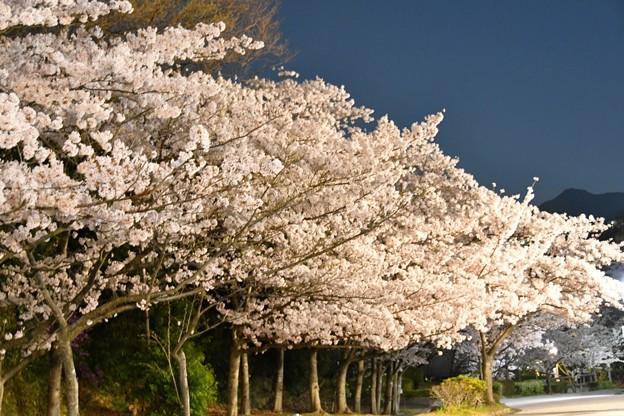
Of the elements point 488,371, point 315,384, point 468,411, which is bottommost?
point 468,411

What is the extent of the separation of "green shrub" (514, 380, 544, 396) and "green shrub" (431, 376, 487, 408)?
1039 inches

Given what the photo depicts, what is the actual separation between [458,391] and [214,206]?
14.6 m

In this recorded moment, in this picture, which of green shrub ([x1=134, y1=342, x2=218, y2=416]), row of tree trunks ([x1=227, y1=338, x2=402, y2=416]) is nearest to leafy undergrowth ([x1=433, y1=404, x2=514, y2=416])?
row of tree trunks ([x1=227, y1=338, x2=402, y2=416])

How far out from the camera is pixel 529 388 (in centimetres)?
4922

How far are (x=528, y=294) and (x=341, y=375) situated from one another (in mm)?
7170

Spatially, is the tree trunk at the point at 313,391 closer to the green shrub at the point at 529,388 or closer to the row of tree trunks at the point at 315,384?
the row of tree trunks at the point at 315,384

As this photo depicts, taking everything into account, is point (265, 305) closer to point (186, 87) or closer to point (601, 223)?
point (186, 87)

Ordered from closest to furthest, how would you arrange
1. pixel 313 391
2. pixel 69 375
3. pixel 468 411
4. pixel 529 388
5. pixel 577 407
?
pixel 69 375 → pixel 468 411 → pixel 313 391 → pixel 577 407 → pixel 529 388

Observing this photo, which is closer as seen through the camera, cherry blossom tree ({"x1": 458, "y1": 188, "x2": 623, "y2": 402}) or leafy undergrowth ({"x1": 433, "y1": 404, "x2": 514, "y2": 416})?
leafy undergrowth ({"x1": 433, "y1": 404, "x2": 514, "y2": 416})

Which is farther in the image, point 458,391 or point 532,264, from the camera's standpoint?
point 532,264

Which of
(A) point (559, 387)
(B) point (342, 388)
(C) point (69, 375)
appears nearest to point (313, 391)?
(B) point (342, 388)

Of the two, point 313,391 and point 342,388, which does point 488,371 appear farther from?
point 313,391

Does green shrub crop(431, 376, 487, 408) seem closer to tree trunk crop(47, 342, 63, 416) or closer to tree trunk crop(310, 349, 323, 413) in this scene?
tree trunk crop(310, 349, 323, 413)

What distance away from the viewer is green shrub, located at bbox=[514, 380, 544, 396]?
49.0 m
